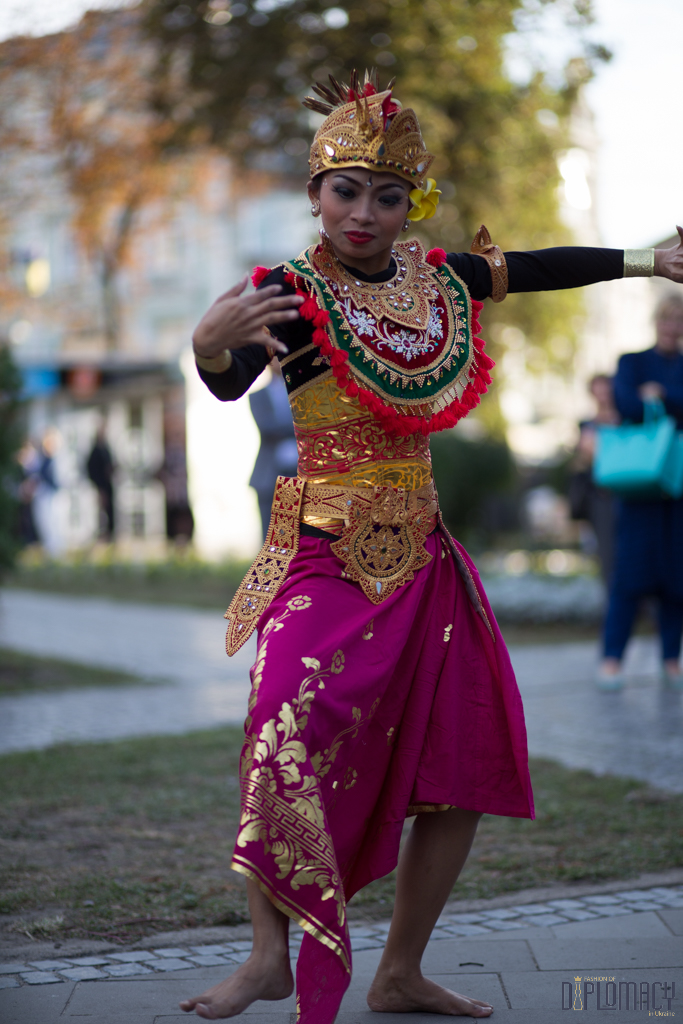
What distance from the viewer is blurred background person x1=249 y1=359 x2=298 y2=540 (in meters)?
7.67

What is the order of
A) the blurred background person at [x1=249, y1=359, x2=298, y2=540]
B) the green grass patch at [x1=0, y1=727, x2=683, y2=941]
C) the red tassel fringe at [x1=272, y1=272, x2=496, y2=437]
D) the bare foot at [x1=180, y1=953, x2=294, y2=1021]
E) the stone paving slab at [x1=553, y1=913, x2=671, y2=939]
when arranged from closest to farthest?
the bare foot at [x1=180, y1=953, x2=294, y2=1021], the red tassel fringe at [x1=272, y1=272, x2=496, y2=437], the stone paving slab at [x1=553, y1=913, x2=671, y2=939], the green grass patch at [x1=0, y1=727, x2=683, y2=941], the blurred background person at [x1=249, y1=359, x2=298, y2=540]

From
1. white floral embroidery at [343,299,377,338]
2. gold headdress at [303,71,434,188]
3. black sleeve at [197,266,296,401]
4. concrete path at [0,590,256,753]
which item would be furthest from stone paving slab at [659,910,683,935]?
concrete path at [0,590,256,753]

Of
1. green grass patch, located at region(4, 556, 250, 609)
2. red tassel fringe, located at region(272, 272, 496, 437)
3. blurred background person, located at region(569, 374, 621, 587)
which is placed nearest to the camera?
red tassel fringe, located at region(272, 272, 496, 437)

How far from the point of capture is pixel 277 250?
3369 centimetres

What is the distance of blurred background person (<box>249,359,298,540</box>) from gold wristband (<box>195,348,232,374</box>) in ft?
16.5

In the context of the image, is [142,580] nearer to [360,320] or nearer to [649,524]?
[649,524]

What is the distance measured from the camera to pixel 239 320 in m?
2.52

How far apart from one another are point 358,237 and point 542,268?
661 mm

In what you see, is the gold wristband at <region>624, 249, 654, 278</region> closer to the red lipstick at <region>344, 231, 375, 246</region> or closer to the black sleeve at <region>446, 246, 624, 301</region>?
the black sleeve at <region>446, 246, 624, 301</region>

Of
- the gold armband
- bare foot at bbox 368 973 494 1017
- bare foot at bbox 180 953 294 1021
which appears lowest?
bare foot at bbox 368 973 494 1017

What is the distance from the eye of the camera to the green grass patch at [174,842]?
3.78 metres

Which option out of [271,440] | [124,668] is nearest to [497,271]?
[271,440]

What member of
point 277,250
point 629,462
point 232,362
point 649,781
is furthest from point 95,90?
point 232,362

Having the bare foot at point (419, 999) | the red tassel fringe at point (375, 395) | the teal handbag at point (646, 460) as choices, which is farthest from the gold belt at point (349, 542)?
the teal handbag at point (646, 460)
